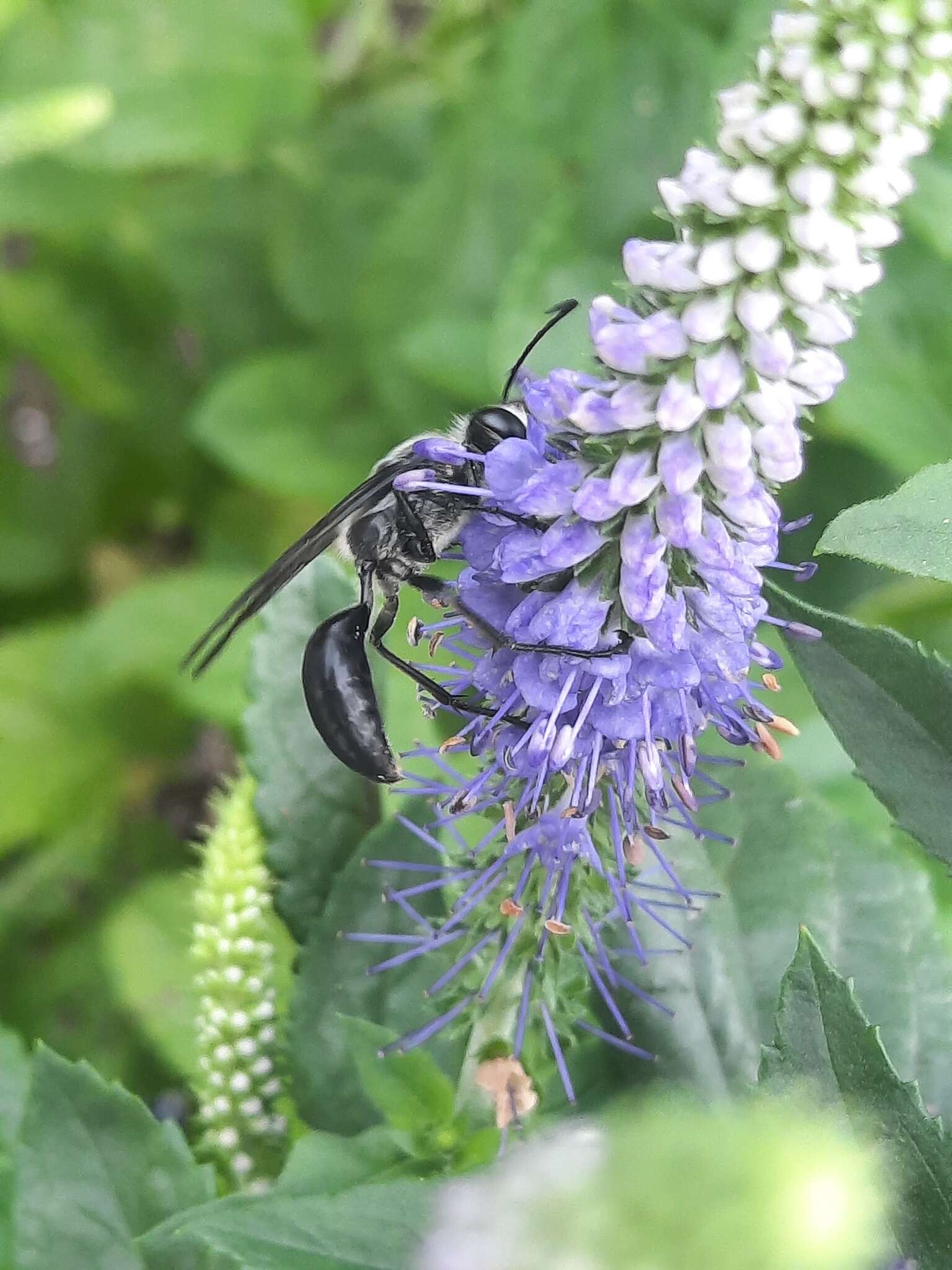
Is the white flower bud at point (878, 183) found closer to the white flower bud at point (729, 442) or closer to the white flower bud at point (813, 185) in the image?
the white flower bud at point (813, 185)

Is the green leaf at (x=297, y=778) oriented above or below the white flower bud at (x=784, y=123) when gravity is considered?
below

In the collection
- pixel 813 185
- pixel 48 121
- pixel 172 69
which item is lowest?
pixel 813 185

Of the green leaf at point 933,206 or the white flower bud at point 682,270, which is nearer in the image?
the white flower bud at point 682,270

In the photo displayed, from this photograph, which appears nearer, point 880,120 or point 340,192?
point 880,120

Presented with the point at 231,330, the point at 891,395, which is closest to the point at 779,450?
the point at 891,395

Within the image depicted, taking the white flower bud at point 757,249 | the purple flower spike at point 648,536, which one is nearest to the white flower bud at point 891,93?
the purple flower spike at point 648,536

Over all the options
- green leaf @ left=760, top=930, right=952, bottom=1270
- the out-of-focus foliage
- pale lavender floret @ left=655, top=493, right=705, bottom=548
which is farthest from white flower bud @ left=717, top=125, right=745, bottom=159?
the out-of-focus foliage

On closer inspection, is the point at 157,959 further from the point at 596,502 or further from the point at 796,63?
the point at 796,63
